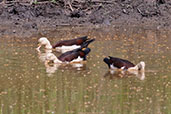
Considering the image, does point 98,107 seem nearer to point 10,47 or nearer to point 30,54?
point 30,54

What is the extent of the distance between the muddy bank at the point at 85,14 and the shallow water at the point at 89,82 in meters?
2.84

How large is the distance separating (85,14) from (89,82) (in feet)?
30.2

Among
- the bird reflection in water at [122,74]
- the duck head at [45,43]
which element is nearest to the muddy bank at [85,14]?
the duck head at [45,43]

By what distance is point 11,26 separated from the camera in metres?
19.0

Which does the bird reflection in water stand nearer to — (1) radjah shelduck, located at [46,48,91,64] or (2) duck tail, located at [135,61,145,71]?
(2) duck tail, located at [135,61,145,71]

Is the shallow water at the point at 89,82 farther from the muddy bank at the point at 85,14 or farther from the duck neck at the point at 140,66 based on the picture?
the muddy bank at the point at 85,14

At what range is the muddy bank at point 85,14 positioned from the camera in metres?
19.7

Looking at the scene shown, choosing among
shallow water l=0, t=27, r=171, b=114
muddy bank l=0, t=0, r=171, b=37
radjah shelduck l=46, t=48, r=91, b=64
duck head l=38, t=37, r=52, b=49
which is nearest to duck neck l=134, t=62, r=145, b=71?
shallow water l=0, t=27, r=171, b=114

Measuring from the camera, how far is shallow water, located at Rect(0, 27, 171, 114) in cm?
952

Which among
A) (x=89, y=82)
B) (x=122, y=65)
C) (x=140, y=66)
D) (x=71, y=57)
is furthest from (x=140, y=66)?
(x=71, y=57)

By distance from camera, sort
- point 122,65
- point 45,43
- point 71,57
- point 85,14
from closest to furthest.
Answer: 1. point 122,65
2. point 71,57
3. point 45,43
4. point 85,14

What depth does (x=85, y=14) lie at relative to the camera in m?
20.4

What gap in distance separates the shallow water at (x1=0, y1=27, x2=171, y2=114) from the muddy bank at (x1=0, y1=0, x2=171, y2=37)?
284cm

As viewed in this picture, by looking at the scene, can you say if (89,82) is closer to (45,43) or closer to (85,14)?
(45,43)
